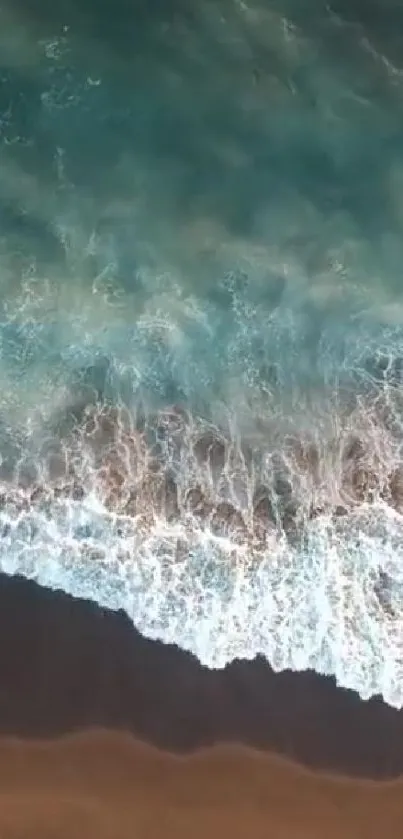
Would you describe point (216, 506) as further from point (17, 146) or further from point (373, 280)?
point (17, 146)

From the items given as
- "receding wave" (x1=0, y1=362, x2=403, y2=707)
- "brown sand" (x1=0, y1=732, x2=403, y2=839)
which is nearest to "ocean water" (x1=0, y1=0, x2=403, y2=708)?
"receding wave" (x1=0, y1=362, x2=403, y2=707)

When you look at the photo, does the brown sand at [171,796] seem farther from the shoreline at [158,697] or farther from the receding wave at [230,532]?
the receding wave at [230,532]

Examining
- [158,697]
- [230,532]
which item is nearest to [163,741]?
[158,697]

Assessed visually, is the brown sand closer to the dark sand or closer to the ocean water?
the dark sand

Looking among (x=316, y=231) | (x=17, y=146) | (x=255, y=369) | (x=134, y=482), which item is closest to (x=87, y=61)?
(x=17, y=146)

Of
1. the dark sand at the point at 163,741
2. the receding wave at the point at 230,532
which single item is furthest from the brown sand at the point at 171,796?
the receding wave at the point at 230,532

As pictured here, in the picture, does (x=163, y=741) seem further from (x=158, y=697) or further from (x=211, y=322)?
(x=211, y=322)
